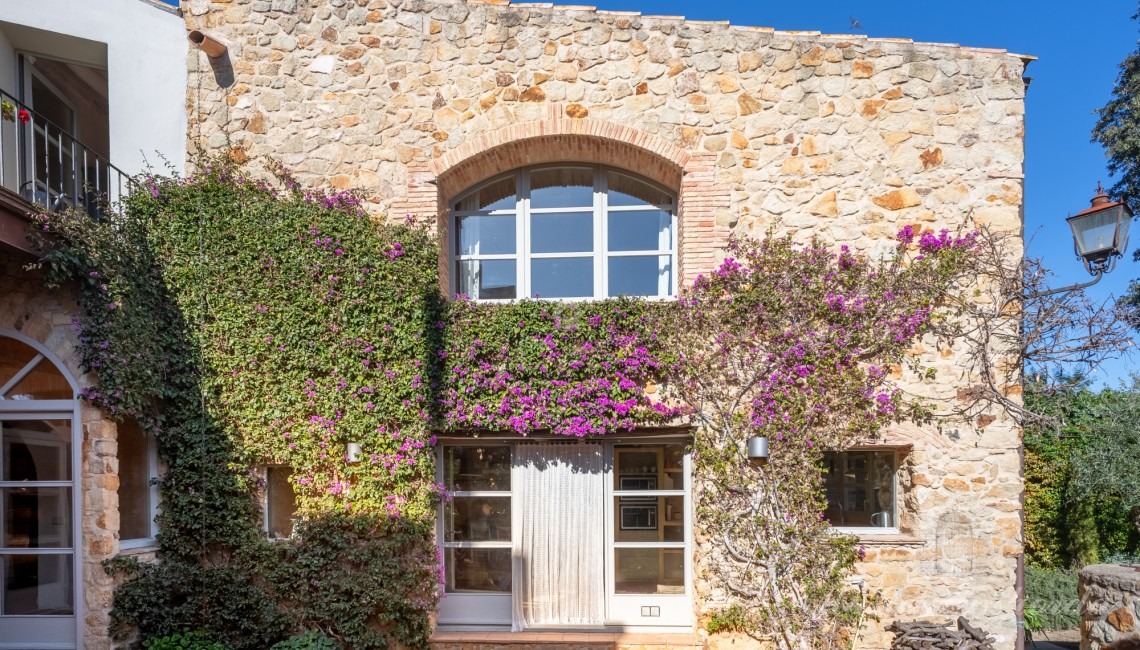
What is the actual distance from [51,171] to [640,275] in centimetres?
619

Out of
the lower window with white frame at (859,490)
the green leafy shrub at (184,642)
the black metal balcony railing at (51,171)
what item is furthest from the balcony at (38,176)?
the lower window with white frame at (859,490)

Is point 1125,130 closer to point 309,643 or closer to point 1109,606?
point 1109,606

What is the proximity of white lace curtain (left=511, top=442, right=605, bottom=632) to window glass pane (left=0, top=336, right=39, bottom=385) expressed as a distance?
4.04 metres

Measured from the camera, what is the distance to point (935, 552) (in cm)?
529

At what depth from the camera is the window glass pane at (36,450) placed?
5.04 m

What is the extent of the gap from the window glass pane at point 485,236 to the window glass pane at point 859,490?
11.9ft

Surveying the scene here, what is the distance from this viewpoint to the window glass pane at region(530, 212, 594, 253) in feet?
19.9

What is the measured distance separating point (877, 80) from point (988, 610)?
182 inches

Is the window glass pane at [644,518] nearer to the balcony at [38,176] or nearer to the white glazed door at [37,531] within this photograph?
the white glazed door at [37,531]

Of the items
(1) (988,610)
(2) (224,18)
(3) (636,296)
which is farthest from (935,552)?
(2) (224,18)

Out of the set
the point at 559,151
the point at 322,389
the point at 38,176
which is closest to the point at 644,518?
the point at 322,389

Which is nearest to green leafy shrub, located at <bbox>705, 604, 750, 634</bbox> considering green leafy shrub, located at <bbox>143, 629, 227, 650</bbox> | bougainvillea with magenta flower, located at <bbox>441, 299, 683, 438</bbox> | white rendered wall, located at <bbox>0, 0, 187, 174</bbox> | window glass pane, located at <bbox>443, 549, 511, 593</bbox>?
bougainvillea with magenta flower, located at <bbox>441, 299, 683, 438</bbox>

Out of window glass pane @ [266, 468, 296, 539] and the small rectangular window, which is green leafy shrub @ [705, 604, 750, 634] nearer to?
the small rectangular window

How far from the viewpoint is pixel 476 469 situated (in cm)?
586
